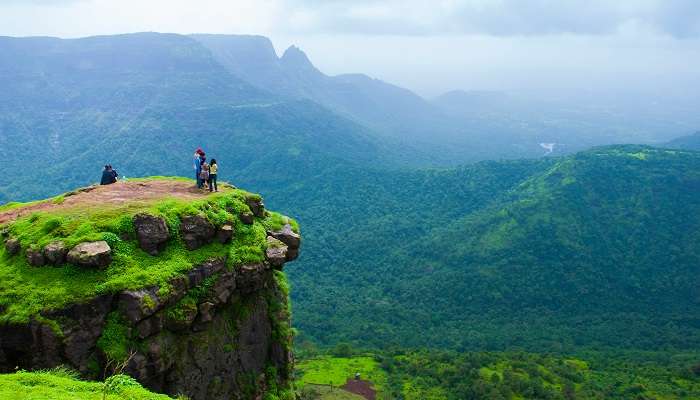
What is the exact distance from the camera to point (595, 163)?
136 metres

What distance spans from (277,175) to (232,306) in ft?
557

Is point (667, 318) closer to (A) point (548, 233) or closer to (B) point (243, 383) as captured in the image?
(A) point (548, 233)

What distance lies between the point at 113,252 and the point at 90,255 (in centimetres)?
88

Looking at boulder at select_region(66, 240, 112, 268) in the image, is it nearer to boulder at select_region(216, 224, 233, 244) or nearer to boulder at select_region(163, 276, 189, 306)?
boulder at select_region(163, 276, 189, 306)

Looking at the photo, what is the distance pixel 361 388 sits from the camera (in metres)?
64.9

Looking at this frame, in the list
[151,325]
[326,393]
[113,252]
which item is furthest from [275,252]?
[326,393]

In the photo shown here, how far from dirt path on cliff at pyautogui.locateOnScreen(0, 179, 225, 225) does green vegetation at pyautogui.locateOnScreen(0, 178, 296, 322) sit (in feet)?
2.83

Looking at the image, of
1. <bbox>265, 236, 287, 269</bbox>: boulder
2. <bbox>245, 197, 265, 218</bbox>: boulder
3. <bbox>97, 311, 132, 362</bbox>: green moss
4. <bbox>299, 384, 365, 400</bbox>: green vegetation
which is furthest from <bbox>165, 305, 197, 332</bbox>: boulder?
<bbox>299, 384, 365, 400</bbox>: green vegetation

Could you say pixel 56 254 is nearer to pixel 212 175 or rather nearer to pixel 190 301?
pixel 190 301

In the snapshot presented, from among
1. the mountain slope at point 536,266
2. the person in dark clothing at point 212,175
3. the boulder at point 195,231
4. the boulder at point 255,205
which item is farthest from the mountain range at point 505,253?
the boulder at point 195,231

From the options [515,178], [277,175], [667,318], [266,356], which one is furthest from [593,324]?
[277,175]

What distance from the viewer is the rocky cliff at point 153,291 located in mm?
15234

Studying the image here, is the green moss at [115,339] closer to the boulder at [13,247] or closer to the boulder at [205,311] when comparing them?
the boulder at [205,311]

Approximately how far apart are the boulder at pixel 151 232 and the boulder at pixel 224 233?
2.09m
